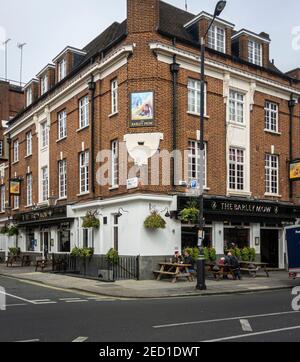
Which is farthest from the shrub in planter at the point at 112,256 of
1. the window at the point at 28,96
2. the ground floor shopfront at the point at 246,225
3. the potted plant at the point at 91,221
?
the window at the point at 28,96

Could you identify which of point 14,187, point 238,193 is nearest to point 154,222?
point 238,193

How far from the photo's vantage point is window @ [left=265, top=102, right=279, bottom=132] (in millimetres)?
27906

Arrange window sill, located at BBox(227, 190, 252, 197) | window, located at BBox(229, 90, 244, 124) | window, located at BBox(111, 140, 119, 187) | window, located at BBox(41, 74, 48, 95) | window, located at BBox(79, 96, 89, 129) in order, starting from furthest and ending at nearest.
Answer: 1. window, located at BBox(41, 74, 48, 95)
2. window, located at BBox(79, 96, 89, 129)
3. window, located at BBox(229, 90, 244, 124)
4. window sill, located at BBox(227, 190, 252, 197)
5. window, located at BBox(111, 140, 119, 187)

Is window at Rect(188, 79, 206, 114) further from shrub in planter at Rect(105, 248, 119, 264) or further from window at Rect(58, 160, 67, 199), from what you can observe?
window at Rect(58, 160, 67, 199)

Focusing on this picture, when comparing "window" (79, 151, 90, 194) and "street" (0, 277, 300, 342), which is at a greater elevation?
"window" (79, 151, 90, 194)

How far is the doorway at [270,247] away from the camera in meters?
27.2

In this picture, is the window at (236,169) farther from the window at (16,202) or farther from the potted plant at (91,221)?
the window at (16,202)

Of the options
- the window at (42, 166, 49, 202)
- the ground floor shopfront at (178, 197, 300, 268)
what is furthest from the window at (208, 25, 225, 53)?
the window at (42, 166, 49, 202)

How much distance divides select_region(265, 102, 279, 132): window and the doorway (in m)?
Answer: 5.71

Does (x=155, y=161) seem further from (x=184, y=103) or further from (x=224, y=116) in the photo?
(x=224, y=116)

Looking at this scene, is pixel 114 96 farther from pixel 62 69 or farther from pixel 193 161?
pixel 62 69

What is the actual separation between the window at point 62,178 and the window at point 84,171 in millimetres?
2354

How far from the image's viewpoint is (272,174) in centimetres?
2780
